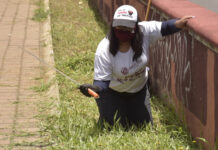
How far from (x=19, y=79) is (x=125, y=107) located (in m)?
2.55

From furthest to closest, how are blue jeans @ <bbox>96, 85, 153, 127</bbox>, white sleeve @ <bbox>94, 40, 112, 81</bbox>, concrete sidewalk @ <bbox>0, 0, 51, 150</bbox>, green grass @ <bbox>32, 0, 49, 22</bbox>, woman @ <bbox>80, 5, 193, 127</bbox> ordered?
green grass @ <bbox>32, 0, 49, 22</bbox> < concrete sidewalk @ <bbox>0, 0, 51, 150</bbox> < blue jeans @ <bbox>96, 85, 153, 127</bbox> < white sleeve @ <bbox>94, 40, 112, 81</bbox> < woman @ <bbox>80, 5, 193, 127</bbox>

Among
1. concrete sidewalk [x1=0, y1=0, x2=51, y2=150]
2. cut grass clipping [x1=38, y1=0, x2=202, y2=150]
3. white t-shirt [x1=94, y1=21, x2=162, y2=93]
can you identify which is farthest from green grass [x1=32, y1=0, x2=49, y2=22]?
white t-shirt [x1=94, y1=21, x2=162, y2=93]

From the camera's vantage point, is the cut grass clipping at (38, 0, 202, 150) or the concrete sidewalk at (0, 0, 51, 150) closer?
the cut grass clipping at (38, 0, 202, 150)

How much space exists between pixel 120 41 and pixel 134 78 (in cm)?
43

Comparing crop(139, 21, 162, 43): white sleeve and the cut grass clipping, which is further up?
crop(139, 21, 162, 43): white sleeve

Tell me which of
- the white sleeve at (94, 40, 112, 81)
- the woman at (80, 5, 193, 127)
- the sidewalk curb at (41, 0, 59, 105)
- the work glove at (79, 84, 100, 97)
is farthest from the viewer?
the sidewalk curb at (41, 0, 59, 105)

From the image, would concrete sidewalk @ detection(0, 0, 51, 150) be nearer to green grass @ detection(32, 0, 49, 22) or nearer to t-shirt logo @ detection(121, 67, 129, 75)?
green grass @ detection(32, 0, 49, 22)

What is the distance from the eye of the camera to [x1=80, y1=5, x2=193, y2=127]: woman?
4266mm

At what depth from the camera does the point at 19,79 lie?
6.91m

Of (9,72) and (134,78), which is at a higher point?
(134,78)

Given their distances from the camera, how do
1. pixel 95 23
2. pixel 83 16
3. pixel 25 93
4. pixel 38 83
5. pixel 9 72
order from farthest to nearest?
pixel 83 16 → pixel 95 23 → pixel 9 72 → pixel 38 83 → pixel 25 93

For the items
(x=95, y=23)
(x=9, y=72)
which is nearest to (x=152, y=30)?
(x=9, y=72)

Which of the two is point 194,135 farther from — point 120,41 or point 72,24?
point 72,24

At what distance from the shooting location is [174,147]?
4070 mm
